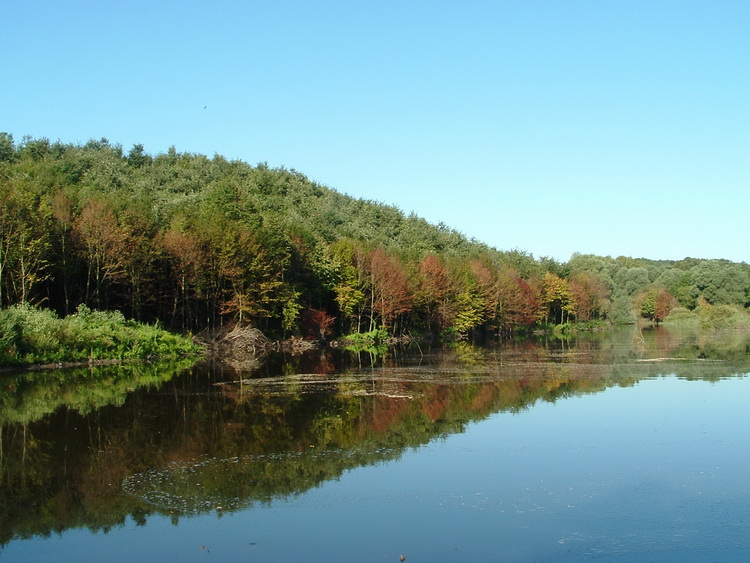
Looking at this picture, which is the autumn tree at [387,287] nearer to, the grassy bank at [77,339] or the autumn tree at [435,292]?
the autumn tree at [435,292]

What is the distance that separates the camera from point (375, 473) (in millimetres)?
13898

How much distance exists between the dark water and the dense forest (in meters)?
17.8

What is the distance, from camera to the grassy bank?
107ft

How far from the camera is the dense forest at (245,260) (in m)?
42.9

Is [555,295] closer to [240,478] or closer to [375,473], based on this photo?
[375,473]

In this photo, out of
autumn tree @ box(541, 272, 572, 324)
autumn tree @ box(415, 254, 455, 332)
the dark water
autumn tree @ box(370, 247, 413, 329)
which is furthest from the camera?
autumn tree @ box(541, 272, 572, 324)

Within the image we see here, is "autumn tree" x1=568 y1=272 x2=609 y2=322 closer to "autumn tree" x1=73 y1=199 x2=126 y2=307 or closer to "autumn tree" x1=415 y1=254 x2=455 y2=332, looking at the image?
"autumn tree" x1=415 y1=254 x2=455 y2=332

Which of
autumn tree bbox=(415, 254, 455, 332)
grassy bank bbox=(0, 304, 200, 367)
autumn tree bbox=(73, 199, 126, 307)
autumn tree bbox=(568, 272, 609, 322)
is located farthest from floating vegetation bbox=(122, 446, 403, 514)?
autumn tree bbox=(568, 272, 609, 322)

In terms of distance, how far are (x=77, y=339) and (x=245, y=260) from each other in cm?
1811

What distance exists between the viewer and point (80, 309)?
38.8m

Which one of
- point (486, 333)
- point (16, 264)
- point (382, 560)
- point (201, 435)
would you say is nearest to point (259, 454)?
point (201, 435)

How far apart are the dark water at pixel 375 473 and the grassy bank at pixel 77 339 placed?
639 centimetres

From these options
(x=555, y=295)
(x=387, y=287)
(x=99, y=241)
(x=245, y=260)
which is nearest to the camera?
(x=99, y=241)

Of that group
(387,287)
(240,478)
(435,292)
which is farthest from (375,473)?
(435,292)
